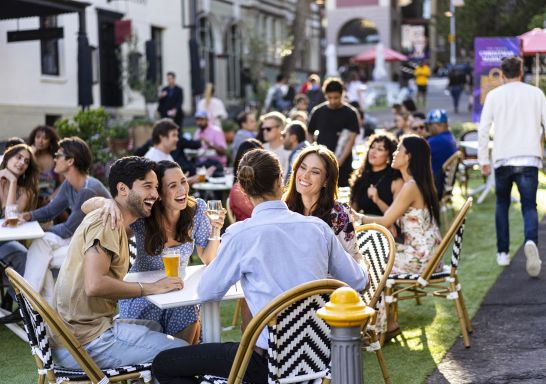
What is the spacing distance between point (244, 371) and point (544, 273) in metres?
5.32

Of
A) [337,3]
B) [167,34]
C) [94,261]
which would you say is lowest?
[94,261]

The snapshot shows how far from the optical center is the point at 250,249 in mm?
4090

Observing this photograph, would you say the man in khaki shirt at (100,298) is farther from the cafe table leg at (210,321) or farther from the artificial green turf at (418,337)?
the artificial green turf at (418,337)

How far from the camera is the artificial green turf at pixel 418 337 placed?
6.09 metres

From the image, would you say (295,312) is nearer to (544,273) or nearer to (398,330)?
(398,330)

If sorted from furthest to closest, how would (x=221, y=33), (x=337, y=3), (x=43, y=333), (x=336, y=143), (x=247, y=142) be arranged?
(x=337, y=3), (x=221, y=33), (x=336, y=143), (x=247, y=142), (x=43, y=333)

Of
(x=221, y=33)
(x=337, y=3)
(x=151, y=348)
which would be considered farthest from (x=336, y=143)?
(x=337, y=3)

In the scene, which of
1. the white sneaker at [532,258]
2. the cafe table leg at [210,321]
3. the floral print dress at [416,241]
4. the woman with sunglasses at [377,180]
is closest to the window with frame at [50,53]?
the woman with sunglasses at [377,180]

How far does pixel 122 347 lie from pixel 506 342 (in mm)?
3033

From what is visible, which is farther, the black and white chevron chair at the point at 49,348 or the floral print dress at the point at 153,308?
the floral print dress at the point at 153,308

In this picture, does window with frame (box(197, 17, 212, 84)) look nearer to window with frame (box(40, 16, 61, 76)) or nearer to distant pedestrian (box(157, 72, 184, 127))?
window with frame (box(40, 16, 61, 76))

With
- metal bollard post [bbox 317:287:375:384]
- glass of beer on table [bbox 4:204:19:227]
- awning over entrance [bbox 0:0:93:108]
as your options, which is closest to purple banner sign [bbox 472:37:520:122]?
awning over entrance [bbox 0:0:93:108]

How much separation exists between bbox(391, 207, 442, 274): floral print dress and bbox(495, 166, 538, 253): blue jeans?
179 cm

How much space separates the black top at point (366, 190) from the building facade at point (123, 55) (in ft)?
35.2
